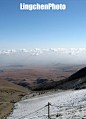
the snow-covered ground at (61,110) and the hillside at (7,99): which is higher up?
the snow-covered ground at (61,110)

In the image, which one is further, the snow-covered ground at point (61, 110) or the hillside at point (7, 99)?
the hillside at point (7, 99)

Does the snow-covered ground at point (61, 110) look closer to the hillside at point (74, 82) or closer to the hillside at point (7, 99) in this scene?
the hillside at point (7, 99)

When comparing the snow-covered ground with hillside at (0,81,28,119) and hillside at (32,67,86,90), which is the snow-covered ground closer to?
hillside at (0,81,28,119)

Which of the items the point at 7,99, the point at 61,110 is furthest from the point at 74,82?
the point at 61,110

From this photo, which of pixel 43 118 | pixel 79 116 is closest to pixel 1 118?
pixel 43 118

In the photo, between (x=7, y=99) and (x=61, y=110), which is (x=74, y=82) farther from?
(x=61, y=110)

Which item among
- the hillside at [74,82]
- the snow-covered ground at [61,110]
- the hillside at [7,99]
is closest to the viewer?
the snow-covered ground at [61,110]

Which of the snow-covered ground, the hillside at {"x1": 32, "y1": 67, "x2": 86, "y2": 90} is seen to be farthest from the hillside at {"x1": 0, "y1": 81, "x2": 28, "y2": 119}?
the hillside at {"x1": 32, "y1": 67, "x2": 86, "y2": 90}

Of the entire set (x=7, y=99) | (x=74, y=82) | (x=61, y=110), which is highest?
(x=61, y=110)

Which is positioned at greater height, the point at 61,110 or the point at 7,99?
the point at 61,110

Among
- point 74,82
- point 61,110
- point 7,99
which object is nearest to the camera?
point 61,110

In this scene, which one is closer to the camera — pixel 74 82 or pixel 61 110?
pixel 61 110

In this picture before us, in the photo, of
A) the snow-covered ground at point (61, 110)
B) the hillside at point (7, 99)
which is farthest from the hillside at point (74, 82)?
the hillside at point (7, 99)

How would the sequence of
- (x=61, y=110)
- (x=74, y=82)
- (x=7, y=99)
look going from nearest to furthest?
(x=61, y=110) < (x=7, y=99) < (x=74, y=82)
